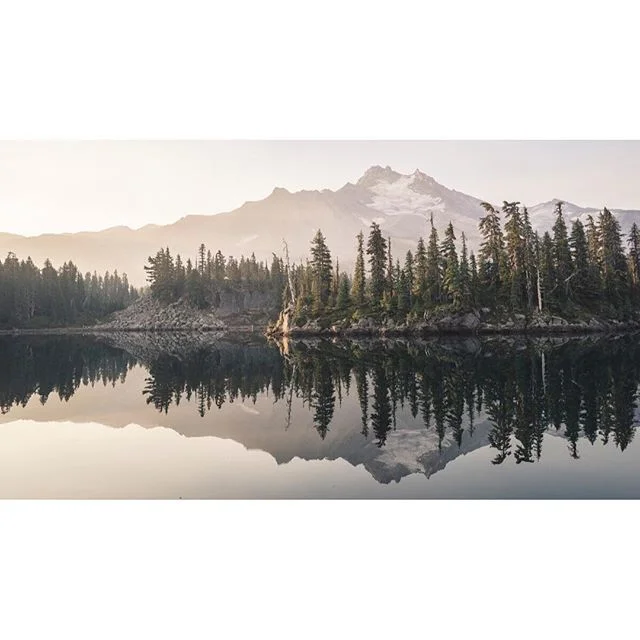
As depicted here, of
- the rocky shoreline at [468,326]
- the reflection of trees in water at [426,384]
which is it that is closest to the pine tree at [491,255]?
the rocky shoreline at [468,326]

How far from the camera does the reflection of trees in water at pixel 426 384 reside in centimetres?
1410

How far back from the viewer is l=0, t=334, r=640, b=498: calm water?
10711 mm

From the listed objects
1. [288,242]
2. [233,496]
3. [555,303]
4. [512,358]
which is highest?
[288,242]

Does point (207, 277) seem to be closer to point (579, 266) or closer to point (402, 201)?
point (402, 201)

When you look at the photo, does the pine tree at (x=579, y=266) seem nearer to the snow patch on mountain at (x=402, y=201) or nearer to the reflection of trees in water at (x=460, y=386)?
the snow patch on mountain at (x=402, y=201)

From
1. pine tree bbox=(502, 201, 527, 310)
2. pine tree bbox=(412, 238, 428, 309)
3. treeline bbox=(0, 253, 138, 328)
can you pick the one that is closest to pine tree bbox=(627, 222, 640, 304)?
pine tree bbox=(502, 201, 527, 310)

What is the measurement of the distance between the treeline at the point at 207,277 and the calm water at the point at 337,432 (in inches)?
2137

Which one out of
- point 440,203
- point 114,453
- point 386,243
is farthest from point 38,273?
point 114,453

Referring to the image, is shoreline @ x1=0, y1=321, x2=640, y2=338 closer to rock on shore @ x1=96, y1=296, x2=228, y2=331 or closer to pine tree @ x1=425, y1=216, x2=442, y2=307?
pine tree @ x1=425, y1=216, x2=442, y2=307

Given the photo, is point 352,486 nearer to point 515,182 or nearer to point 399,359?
point 399,359

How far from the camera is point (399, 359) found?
28.8m

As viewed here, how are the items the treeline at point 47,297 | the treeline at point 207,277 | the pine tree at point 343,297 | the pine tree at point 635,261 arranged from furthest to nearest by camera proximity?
1. the treeline at point 47,297
2. the treeline at point 207,277
3. the pine tree at point 343,297
4. the pine tree at point 635,261

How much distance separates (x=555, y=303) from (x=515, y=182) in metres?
18.9

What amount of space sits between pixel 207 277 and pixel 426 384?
69.0 meters
